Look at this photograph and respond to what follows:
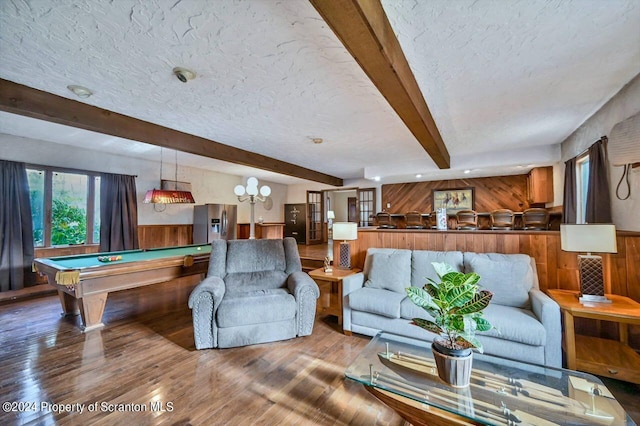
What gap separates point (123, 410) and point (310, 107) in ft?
9.76

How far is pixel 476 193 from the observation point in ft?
22.3

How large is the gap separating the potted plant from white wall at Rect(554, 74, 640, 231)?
2218 mm

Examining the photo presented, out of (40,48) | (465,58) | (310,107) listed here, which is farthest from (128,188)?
(465,58)

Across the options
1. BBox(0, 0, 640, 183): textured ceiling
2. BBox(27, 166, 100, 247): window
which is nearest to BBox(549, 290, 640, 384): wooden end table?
BBox(0, 0, 640, 183): textured ceiling

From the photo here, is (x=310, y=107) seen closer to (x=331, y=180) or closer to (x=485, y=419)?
(x=485, y=419)

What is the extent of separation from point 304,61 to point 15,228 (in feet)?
17.3

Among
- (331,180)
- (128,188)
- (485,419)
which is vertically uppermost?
(331,180)

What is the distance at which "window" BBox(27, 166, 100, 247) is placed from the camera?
170 inches

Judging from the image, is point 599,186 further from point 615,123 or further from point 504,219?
point 504,219

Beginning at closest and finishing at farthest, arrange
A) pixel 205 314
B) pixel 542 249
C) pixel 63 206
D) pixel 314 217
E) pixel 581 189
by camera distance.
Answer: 1. pixel 205 314
2. pixel 542 249
3. pixel 581 189
4. pixel 63 206
5. pixel 314 217

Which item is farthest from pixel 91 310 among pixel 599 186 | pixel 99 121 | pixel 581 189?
pixel 581 189

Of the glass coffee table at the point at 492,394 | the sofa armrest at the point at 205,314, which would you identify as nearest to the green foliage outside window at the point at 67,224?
the sofa armrest at the point at 205,314

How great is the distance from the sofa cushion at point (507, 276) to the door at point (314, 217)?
623cm

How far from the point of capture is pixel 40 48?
1785mm
